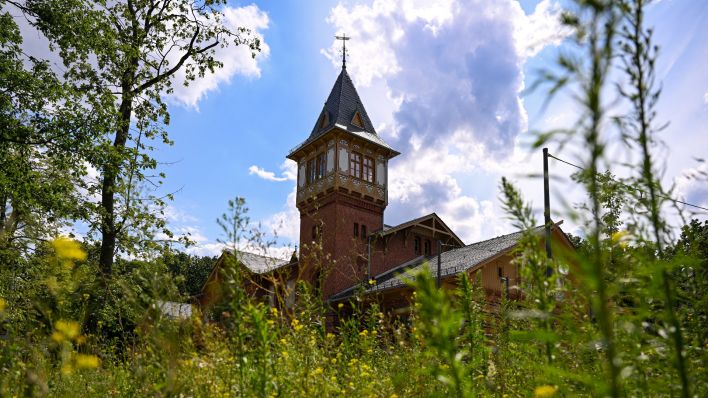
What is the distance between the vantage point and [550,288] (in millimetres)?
1685

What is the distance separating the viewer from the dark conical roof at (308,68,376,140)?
29.2 meters

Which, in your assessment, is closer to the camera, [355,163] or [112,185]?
[112,185]

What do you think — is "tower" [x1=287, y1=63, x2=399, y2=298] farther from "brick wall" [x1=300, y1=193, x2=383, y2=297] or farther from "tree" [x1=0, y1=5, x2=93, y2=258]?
"tree" [x1=0, y1=5, x2=93, y2=258]

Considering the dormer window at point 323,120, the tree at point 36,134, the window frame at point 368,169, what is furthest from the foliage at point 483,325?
the dormer window at point 323,120

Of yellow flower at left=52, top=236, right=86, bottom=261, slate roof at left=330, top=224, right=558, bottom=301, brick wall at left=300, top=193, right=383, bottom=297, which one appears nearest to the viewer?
yellow flower at left=52, top=236, right=86, bottom=261

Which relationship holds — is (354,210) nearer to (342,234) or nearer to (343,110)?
(342,234)

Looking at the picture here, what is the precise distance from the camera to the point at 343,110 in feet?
97.9

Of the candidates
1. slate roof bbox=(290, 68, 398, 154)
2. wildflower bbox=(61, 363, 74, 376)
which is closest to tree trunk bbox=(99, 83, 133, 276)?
wildflower bbox=(61, 363, 74, 376)

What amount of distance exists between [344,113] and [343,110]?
0.23 meters

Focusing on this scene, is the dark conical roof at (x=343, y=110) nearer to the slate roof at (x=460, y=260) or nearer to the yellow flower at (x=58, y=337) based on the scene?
the slate roof at (x=460, y=260)

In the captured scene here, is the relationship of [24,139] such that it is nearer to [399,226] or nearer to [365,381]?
[365,381]

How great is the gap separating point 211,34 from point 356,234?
527 inches

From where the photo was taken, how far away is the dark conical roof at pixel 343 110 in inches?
1151

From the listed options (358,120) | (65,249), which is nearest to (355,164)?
(358,120)
